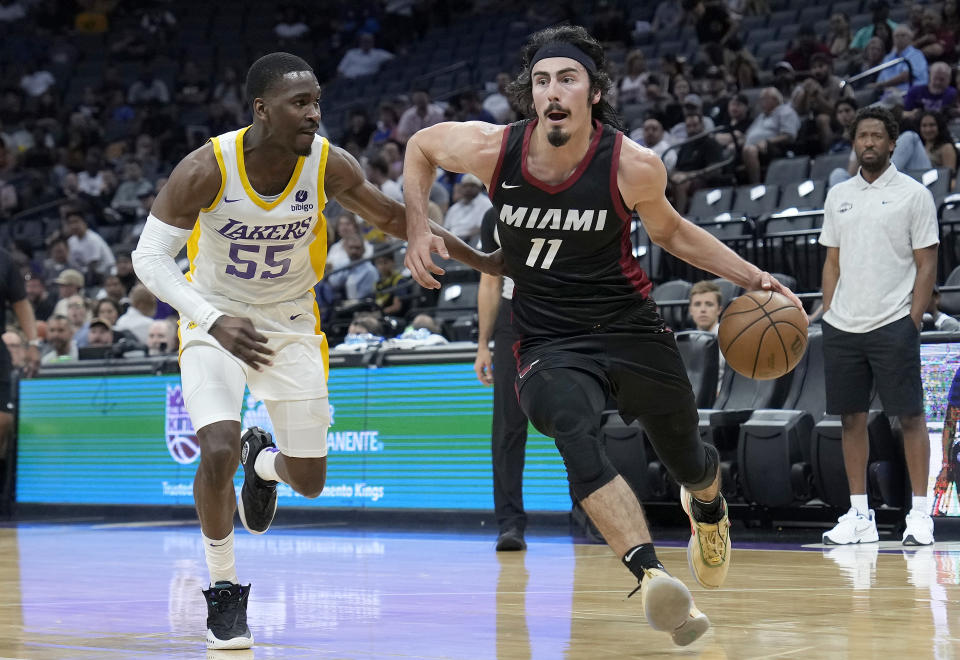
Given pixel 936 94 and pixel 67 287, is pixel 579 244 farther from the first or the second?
pixel 67 287

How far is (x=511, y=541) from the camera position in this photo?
738cm

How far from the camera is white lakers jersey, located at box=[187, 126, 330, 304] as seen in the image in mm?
4477

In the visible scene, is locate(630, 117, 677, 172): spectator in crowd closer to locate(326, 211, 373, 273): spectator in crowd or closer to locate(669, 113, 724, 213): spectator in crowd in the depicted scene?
locate(669, 113, 724, 213): spectator in crowd

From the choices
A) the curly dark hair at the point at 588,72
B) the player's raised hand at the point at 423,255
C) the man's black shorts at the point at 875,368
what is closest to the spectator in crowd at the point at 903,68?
the man's black shorts at the point at 875,368

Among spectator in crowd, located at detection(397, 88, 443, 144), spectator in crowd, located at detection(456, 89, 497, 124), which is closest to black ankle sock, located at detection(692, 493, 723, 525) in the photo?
spectator in crowd, located at detection(456, 89, 497, 124)

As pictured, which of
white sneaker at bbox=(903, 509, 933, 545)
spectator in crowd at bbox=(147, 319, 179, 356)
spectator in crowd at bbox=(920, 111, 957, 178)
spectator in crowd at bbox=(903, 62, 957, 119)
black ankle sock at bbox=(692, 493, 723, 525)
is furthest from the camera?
spectator in crowd at bbox=(903, 62, 957, 119)

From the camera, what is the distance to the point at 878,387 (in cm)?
711

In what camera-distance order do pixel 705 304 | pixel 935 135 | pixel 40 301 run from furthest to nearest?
pixel 40 301
pixel 935 135
pixel 705 304

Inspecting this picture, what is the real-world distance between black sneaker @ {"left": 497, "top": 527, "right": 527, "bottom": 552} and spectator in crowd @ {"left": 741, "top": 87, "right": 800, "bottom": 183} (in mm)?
5942

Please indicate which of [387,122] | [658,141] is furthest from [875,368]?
[387,122]

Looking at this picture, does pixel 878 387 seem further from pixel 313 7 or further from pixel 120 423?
pixel 313 7

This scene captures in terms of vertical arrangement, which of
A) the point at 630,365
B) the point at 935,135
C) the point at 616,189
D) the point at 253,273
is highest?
the point at 935,135

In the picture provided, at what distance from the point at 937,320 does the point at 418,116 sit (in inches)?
389

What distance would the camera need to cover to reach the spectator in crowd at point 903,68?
40.7 ft
